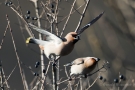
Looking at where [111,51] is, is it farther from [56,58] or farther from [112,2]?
[56,58]

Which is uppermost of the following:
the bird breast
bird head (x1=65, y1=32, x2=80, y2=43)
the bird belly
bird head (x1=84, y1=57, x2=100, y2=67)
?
bird head (x1=65, y1=32, x2=80, y2=43)

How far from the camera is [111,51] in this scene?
Result: 5.93 m

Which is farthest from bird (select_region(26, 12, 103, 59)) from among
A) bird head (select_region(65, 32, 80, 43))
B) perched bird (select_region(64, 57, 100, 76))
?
perched bird (select_region(64, 57, 100, 76))

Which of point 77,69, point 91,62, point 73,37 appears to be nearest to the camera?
point 73,37

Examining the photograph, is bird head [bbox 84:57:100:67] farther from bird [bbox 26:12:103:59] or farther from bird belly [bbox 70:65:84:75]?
bird [bbox 26:12:103:59]

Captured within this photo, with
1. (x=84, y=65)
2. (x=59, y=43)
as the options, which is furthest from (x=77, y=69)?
(x=59, y=43)

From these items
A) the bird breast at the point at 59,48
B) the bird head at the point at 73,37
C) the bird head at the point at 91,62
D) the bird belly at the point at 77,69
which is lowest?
the bird belly at the point at 77,69

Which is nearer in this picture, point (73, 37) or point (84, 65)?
point (73, 37)

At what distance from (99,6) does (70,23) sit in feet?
1.92

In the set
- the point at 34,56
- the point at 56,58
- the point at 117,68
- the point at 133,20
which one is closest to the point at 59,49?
the point at 56,58

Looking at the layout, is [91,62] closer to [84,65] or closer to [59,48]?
[84,65]

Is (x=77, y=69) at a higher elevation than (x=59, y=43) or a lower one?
lower

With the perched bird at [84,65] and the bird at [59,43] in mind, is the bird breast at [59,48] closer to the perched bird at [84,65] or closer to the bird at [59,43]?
the bird at [59,43]

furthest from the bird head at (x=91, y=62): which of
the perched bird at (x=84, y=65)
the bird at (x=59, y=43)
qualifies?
the bird at (x=59, y=43)
